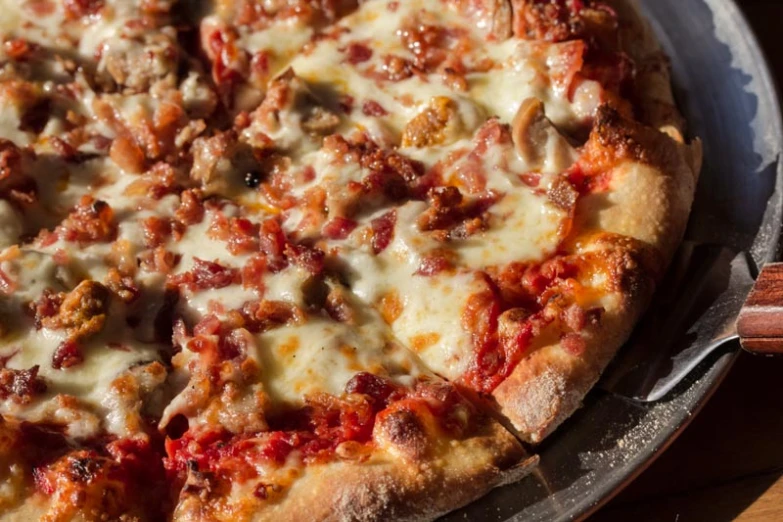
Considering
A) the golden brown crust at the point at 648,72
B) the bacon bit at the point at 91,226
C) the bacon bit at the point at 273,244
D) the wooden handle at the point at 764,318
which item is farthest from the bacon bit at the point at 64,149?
the wooden handle at the point at 764,318


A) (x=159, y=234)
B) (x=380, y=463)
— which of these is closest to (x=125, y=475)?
(x=380, y=463)

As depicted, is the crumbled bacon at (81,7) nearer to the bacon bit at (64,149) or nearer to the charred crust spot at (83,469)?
the bacon bit at (64,149)

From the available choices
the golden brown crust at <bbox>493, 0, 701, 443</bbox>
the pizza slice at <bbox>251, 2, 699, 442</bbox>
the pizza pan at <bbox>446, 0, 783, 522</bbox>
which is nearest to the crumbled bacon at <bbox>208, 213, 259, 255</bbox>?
the pizza slice at <bbox>251, 2, 699, 442</bbox>

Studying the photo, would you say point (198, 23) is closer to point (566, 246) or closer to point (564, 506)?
point (566, 246)

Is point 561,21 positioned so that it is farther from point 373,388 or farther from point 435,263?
point 373,388

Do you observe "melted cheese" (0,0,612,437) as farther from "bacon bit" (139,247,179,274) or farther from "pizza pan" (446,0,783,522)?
"pizza pan" (446,0,783,522)

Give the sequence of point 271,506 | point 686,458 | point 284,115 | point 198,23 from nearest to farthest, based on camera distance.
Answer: point 271,506 < point 686,458 < point 284,115 < point 198,23

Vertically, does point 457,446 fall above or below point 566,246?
below
